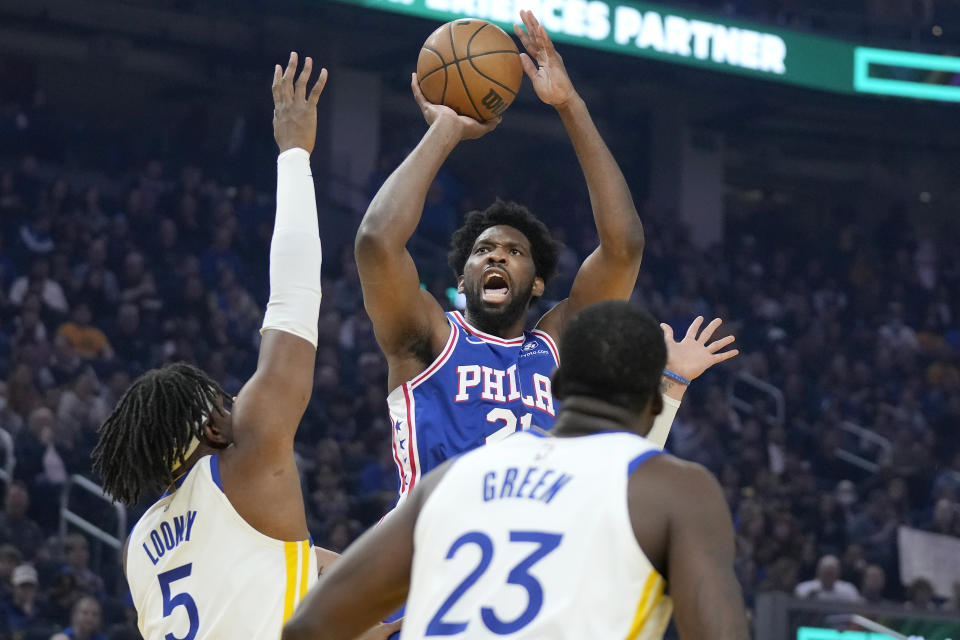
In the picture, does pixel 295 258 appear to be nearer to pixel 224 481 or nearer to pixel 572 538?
pixel 224 481

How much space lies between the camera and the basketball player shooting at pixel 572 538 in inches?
88.9

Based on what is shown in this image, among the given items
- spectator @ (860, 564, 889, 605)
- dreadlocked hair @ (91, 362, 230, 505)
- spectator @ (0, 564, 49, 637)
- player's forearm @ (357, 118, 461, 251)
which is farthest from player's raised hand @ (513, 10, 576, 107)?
spectator @ (860, 564, 889, 605)

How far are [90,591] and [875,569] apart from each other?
648 centimetres

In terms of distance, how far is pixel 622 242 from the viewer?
4.38 m

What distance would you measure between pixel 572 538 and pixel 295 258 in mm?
1336

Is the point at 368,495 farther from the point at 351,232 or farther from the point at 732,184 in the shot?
the point at 732,184

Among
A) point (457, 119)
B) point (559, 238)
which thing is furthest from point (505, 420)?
point (559, 238)

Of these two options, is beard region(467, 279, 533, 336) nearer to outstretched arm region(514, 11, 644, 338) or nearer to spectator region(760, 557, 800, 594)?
outstretched arm region(514, 11, 644, 338)

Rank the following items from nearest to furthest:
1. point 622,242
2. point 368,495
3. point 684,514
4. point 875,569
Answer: point 684,514 < point 622,242 < point 368,495 < point 875,569

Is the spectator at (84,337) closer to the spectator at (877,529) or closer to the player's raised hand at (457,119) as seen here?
the spectator at (877,529)

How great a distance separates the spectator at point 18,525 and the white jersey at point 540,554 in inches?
285

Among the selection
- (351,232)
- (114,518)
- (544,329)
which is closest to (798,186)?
(351,232)

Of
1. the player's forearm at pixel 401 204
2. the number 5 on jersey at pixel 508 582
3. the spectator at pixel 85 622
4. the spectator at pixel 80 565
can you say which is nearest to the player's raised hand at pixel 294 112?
the player's forearm at pixel 401 204

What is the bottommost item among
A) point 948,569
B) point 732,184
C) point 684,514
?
point 948,569
